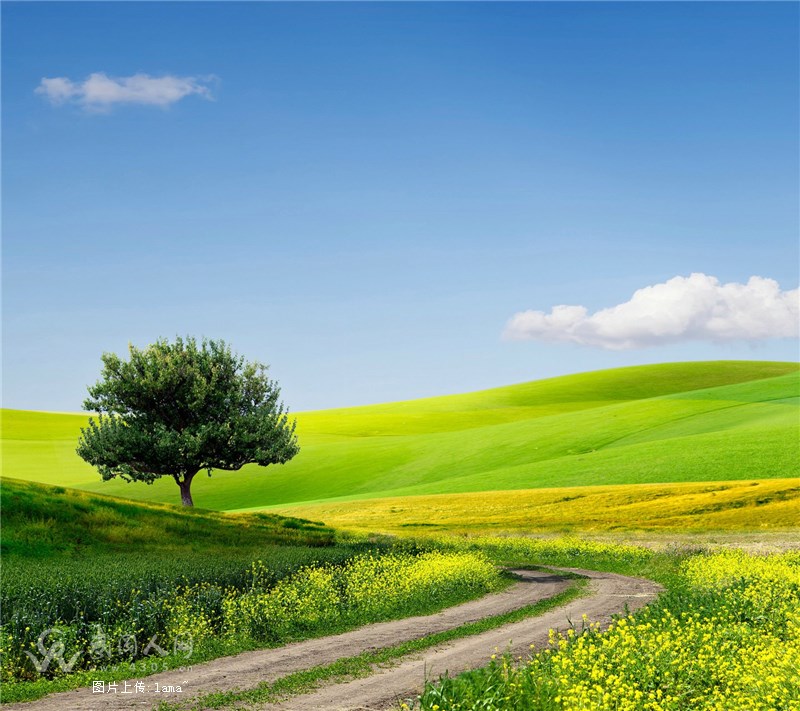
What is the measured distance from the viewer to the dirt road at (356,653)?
15.0 m

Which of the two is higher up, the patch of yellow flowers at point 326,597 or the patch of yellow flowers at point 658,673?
the patch of yellow flowers at point 658,673

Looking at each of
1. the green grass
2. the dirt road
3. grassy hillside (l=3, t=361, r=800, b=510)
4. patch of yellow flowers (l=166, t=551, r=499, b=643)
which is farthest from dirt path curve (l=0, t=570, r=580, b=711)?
grassy hillside (l=3, t=361, r=800, b=510)

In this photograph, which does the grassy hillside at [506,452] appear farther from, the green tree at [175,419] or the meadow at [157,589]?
the meadow at [157,589]

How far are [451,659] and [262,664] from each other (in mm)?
4532

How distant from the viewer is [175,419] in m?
62.6

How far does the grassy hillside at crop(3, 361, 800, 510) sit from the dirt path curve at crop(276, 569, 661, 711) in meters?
42.8

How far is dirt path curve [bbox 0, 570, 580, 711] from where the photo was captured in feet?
49.3

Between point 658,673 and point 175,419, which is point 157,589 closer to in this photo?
point 658,673

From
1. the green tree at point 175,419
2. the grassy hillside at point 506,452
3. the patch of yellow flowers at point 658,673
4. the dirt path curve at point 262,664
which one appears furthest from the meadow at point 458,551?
the green tree at point 175,419

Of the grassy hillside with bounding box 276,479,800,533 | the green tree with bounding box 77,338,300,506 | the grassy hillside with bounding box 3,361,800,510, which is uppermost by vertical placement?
the green tree with bounding box 77,338,300,506

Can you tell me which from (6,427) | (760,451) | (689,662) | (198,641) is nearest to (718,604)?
(689,662)

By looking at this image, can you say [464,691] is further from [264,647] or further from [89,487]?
[89,487]

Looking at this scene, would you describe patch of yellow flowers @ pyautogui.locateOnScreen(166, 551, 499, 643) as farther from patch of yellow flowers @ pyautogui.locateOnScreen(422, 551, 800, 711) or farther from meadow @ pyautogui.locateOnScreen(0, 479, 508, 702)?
patch of yellow flowers @ pyautogui.locateOnScreen(422, 551, 800, 711)

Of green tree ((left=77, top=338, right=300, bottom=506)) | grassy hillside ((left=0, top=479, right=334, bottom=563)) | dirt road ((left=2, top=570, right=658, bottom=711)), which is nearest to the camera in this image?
dirt road ((left=2, top=570, right=658, bottom=711))
